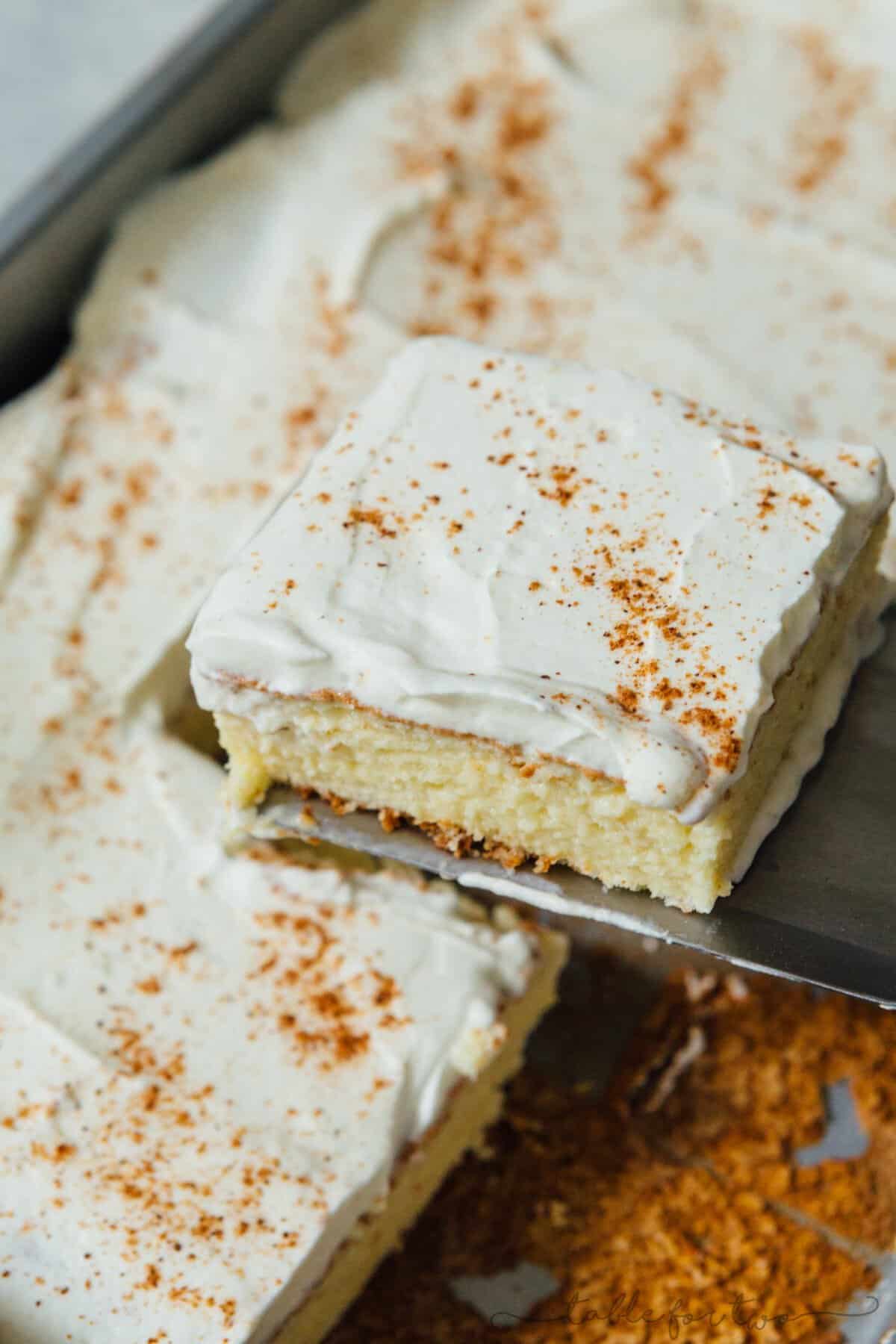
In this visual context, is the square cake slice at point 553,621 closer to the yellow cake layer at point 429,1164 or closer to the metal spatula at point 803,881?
the metal spatula at point 803,881

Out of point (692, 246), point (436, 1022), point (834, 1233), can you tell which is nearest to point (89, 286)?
point (692, 246)

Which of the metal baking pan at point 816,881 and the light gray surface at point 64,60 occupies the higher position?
the light gray surface at point 64,60

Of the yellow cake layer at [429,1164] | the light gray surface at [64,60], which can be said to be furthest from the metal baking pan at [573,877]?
the light gray surface at [64,60]

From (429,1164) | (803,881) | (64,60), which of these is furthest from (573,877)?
(64,60)

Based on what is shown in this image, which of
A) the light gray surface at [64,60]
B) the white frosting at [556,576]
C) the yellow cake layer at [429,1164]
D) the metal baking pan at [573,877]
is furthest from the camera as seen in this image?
the light gray surface at [64,60]

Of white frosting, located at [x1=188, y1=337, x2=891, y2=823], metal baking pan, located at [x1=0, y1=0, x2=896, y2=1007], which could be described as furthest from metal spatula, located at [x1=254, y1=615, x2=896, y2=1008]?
white frosting, located at [x1=188, y1=337, x2=891, y2=823]

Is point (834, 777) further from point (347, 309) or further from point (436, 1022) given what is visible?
point (347, 309)
